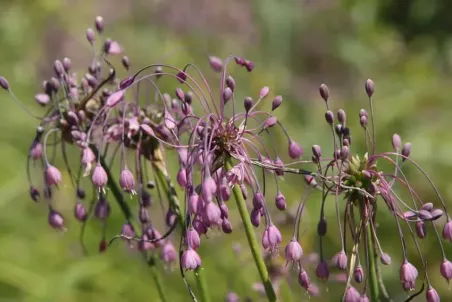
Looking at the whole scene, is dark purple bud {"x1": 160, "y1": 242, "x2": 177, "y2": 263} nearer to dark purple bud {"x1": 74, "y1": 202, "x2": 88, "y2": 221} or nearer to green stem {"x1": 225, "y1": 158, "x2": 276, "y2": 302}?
dark purple bud {"x1": 74, "y1": 202, "x2": 88, "y2": 221}

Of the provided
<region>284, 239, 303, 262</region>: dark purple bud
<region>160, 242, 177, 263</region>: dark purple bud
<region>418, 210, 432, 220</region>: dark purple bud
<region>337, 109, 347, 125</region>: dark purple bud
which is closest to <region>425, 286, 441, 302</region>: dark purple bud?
<region>418, 210, 432, 220</region>: dark purple bud

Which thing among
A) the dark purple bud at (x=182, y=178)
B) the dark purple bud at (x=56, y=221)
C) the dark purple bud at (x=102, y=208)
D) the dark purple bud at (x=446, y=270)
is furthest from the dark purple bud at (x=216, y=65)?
the dark purple bud at (x=446, y=270)

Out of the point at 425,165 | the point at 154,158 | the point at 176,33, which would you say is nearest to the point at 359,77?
the point at 176,33

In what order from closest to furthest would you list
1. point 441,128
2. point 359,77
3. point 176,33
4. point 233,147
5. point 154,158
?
Answer: 1. point 233,147
2. point 154,158
3. point 441,128
4. point 359,77
5. point 176,33

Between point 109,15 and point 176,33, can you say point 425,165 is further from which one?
point 109,15

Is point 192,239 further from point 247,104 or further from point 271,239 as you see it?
point 247,104

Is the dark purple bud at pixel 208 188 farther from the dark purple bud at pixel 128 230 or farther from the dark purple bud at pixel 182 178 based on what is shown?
the dark purple bud at pixel 128 230
